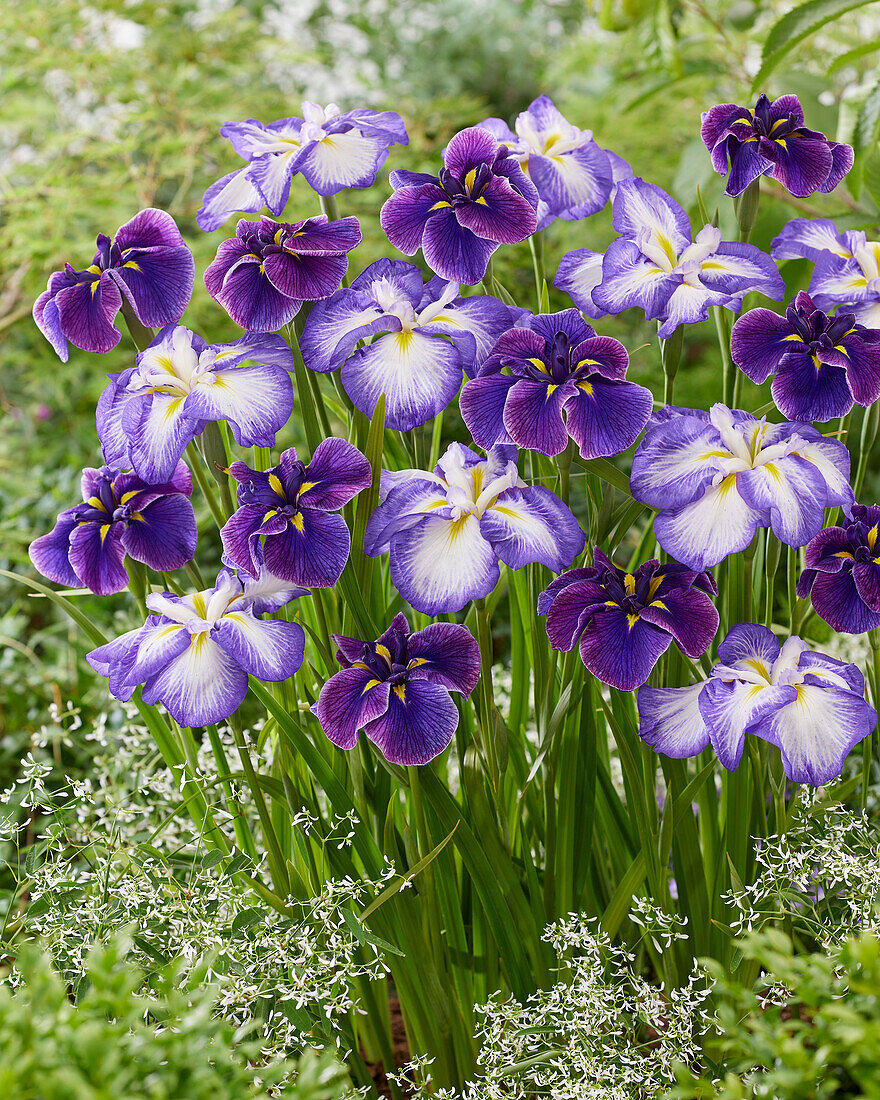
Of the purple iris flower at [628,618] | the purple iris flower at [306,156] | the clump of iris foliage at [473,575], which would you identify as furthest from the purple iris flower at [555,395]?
the purple iris flower at [306,156]

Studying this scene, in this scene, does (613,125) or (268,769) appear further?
(613,125)

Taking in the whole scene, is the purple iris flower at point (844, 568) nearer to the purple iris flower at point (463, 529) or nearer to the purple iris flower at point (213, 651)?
the purple iris flower at point (463, 529)

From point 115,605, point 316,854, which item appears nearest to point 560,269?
point 316,854

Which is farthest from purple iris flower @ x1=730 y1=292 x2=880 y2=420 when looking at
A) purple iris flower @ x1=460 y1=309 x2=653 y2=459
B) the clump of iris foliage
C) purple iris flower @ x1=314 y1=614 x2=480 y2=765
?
purple iris flower @ x1=314 y1=614 x2=480 y2=765

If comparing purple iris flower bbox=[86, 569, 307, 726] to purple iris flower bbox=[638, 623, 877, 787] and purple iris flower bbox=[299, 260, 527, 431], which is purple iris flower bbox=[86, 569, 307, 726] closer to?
purple iris flower bbox=[299, 260, 527, 431]

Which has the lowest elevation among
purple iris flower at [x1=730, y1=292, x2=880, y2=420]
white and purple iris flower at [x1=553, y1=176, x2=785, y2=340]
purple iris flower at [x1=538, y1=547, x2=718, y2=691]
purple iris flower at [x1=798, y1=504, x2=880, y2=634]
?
purple iris flower at [x1=798, y1=504, x2=880, y2=634]

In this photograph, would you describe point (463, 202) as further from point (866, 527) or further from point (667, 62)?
point (667, 62)
